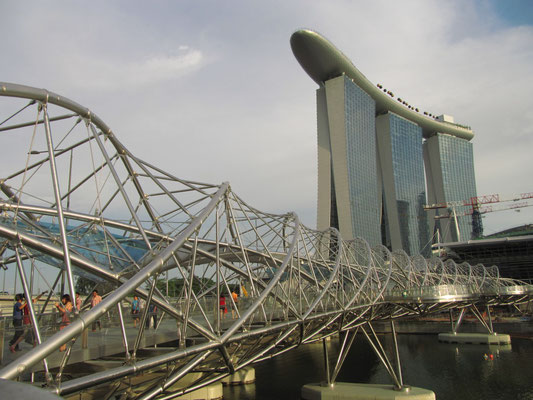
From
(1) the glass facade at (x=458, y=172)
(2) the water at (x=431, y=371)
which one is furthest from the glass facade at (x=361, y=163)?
(2) the water at (x=431, y=371)

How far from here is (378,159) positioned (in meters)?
153

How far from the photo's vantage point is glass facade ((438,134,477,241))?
549ft

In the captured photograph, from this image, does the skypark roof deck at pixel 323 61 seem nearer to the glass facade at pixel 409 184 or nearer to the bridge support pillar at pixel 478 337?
the glass facade at pixel 409 184

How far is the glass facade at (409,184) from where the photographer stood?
146m

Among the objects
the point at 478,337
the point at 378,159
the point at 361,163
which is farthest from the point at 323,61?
the point at 478,337

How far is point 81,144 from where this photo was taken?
715 inches

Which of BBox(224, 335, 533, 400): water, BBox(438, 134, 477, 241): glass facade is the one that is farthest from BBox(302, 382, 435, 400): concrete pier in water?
BBox(438, 134, 477, 241): glass facade

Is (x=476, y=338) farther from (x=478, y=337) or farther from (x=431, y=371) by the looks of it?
(x=431, y=371)

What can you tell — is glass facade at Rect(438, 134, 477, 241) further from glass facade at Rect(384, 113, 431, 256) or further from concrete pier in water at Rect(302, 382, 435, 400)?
concrete pier in water at Rect(302, 382, 435, 400)

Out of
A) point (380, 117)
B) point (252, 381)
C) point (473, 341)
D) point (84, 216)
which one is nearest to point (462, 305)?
point (473, 341)

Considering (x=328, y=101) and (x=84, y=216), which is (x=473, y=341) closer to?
(x=84, y=216)

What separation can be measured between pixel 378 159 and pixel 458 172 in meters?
41.3

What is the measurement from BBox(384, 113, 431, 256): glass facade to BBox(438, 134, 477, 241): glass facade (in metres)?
16.2

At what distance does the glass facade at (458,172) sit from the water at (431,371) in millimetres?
111537
